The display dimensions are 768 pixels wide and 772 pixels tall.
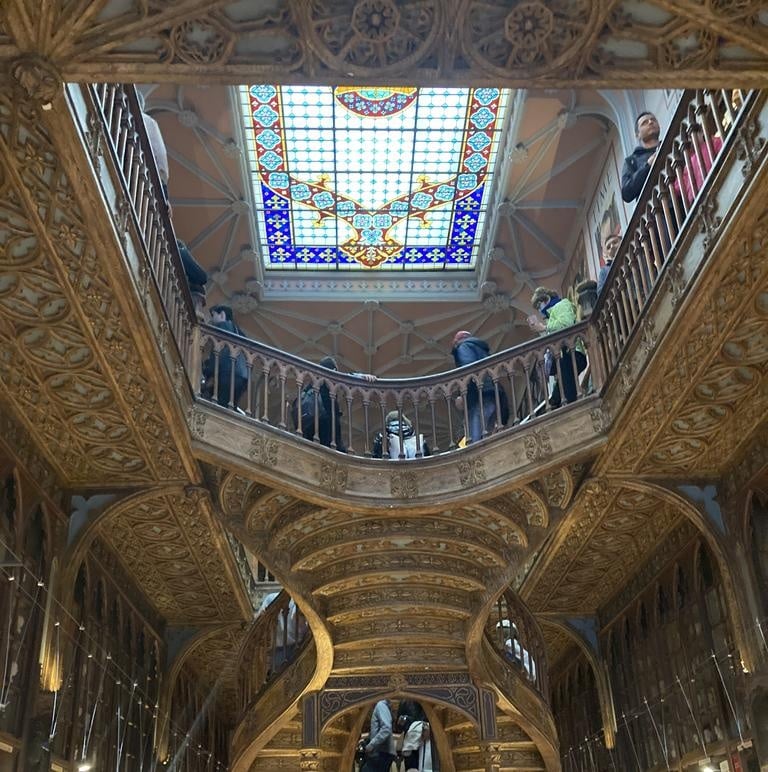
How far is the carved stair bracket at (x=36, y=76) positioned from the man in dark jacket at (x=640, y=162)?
5.16m

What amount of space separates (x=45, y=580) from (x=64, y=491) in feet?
2.96

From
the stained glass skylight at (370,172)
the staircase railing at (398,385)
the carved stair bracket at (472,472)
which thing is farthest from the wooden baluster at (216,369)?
the stained glass skylight at (370,172)

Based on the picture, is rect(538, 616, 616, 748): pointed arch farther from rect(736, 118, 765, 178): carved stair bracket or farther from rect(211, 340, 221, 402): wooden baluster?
rect(736, 118, 765, 178): carved stair bracket

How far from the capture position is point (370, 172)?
47.0 feet

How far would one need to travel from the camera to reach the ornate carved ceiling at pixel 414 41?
428 cm

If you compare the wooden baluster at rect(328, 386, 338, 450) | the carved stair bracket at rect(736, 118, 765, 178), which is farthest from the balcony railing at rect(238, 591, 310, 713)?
the carved stair bracket at rect(736, 118, 765, 178)

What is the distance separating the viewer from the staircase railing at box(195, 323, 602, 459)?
28.2ft

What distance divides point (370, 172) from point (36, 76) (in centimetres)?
1039

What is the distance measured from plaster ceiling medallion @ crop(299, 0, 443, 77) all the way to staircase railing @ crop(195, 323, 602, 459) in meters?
4.22

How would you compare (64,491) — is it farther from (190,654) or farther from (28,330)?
(190,654)

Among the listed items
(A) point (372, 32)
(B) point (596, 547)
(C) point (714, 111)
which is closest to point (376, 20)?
(A) point (372, 32)

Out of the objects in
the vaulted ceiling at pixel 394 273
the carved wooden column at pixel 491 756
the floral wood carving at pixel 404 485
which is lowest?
the carved wooden column at pixel 491 756

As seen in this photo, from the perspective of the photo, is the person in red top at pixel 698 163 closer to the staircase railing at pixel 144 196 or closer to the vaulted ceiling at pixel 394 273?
the staircase railing at pixel 144 196

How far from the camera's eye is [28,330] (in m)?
6.37
